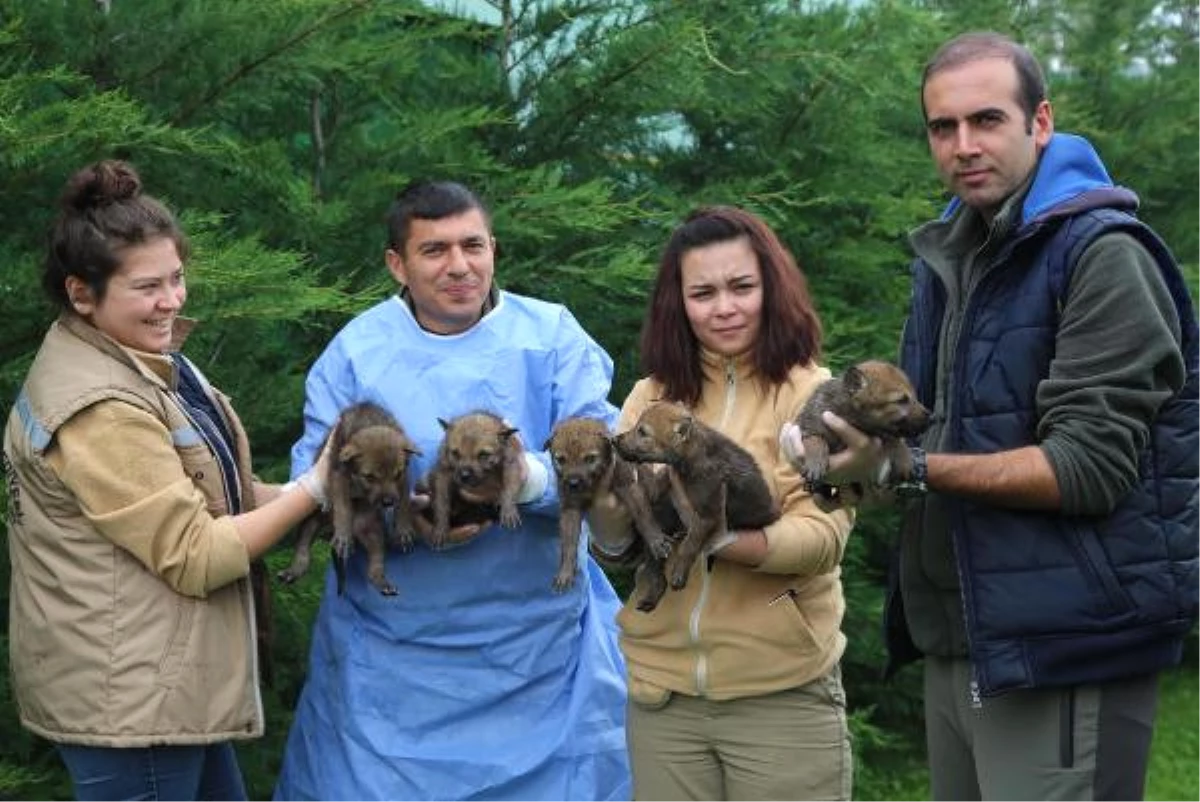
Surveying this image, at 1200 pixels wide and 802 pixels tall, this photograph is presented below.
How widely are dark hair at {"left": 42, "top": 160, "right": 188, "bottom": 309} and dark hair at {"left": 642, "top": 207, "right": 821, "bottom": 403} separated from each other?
1.44m

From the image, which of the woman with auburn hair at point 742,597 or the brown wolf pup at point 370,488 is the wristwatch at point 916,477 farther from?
the brown wolf pup at point 370,488

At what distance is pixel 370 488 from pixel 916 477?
1.62m

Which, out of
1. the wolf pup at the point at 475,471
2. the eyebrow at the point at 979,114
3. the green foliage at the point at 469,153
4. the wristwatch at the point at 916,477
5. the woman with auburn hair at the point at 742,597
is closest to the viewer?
the wristwatch at the point at 916,477

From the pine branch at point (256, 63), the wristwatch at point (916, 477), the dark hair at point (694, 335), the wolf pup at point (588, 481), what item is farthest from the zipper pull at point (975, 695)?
the pine branch at point (256, 63)

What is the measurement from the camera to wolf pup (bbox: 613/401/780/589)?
4.02 metres

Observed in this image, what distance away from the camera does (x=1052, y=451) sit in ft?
11.9

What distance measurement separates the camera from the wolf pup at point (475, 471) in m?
4.36

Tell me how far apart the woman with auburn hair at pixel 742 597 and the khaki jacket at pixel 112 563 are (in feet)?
3.71

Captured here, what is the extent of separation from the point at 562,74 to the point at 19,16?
2.83 m

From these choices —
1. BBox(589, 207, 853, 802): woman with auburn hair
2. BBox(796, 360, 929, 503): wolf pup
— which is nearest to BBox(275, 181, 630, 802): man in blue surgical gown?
BBox(589, 207, 853, 802): woman with auburn hair

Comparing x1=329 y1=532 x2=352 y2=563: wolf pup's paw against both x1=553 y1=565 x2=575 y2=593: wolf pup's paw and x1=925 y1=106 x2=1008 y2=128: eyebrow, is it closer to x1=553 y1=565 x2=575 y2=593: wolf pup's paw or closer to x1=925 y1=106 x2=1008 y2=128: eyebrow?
x1=553 y1=565 x2=575 y2=593: wolf pup's paw

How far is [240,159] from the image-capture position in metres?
5.66

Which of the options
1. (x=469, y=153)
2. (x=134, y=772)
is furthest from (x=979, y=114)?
(x=469, y=153)

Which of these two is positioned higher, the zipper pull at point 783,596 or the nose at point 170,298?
Result: the nose at point 170,298
